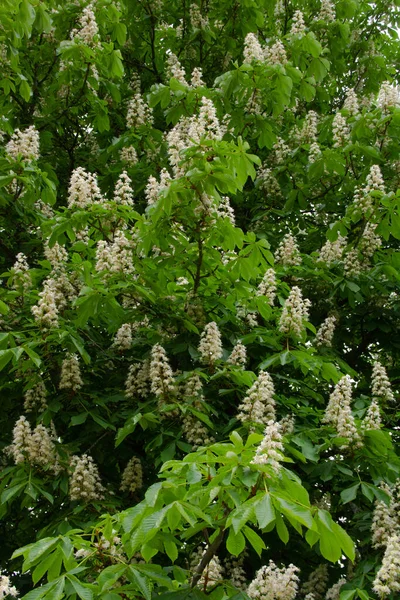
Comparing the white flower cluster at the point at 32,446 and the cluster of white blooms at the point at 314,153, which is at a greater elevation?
the cluster of white blooms at the point at 314,153

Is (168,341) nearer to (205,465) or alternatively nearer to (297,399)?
(297,399)

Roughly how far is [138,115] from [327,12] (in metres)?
2.29

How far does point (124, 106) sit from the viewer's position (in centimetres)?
831

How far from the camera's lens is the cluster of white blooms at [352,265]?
608 centimetres

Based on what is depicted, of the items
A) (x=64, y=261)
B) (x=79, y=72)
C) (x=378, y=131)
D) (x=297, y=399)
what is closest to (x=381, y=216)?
(x=378, y=131)

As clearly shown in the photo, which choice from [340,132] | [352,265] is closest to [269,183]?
[340,132]

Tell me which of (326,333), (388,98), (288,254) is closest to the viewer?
(326,333)

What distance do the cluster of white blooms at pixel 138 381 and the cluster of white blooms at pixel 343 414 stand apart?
1.18 meters

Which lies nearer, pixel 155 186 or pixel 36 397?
pixel 36 397

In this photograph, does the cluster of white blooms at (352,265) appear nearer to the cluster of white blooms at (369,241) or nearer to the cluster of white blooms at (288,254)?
the cluster of white blooms at (369,241)

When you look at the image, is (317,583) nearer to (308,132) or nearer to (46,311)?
(46,311)

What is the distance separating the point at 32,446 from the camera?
476cm

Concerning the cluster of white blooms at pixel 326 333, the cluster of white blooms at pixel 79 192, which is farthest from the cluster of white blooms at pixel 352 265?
the cluster of white blooms at pixel 79 192

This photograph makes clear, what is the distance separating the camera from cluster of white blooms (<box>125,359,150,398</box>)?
5.20 metres
